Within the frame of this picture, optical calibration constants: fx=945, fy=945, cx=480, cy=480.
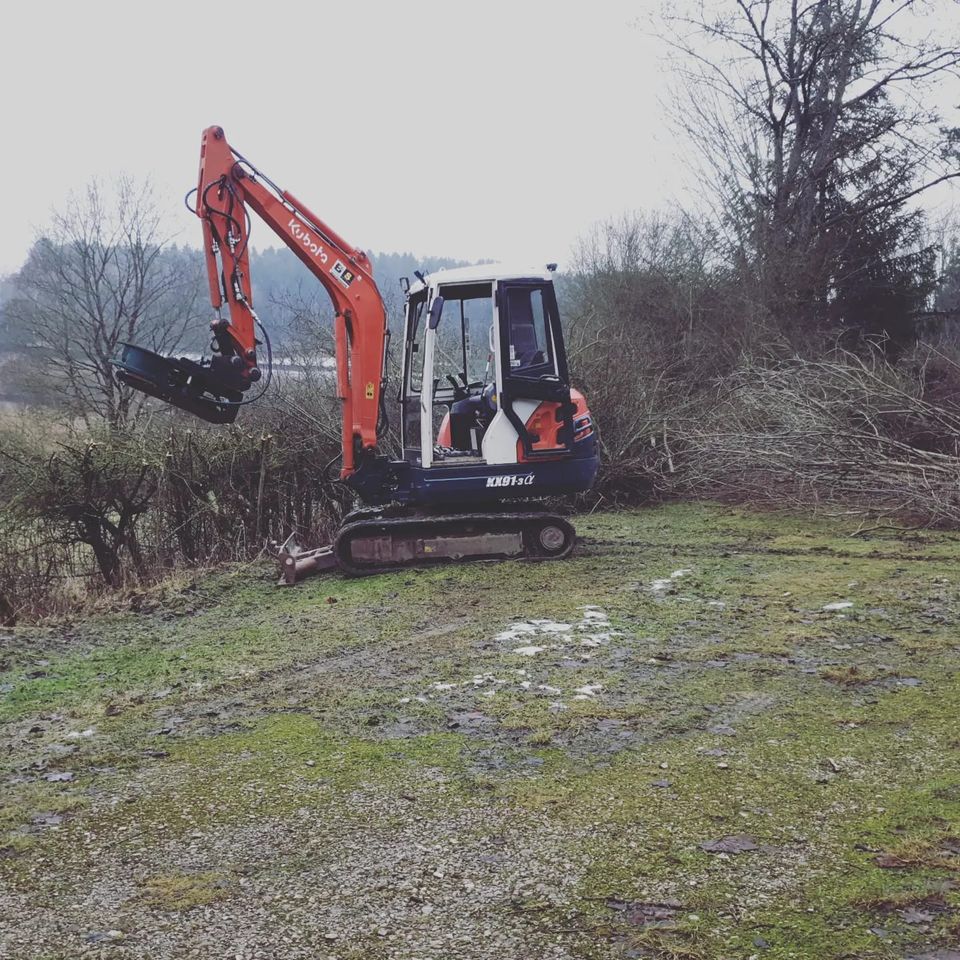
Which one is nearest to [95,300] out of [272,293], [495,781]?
[272,293]

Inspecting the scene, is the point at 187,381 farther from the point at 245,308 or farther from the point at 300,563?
the point at 300,563

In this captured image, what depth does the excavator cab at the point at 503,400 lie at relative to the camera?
8.61 metres

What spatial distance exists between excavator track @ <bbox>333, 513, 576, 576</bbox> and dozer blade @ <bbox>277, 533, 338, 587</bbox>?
0.19 meters

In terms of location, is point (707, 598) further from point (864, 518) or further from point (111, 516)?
point (111, 516)

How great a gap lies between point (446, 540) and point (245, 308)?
2834mm

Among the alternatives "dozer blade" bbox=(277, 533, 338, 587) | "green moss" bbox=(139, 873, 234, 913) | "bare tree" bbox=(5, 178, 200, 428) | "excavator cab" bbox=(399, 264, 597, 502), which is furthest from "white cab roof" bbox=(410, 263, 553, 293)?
"bare tree" bbox=(5, 178, 200, 428)

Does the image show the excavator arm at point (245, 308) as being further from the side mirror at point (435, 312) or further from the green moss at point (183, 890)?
the green moss at point (183, 890)

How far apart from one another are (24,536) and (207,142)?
4.87 metres

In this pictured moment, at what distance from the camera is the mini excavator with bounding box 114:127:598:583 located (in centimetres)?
849

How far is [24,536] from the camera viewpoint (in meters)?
10.4

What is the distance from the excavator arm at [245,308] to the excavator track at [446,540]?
677mm

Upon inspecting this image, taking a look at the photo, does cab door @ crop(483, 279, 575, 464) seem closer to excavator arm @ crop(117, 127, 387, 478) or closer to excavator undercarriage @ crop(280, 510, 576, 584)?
excavator undercarriage @ crop(280, 510, 576, 584)

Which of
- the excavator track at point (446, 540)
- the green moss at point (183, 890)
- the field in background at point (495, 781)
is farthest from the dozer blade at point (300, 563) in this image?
the green moss at point (183, 890)

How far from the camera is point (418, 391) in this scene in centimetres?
930
